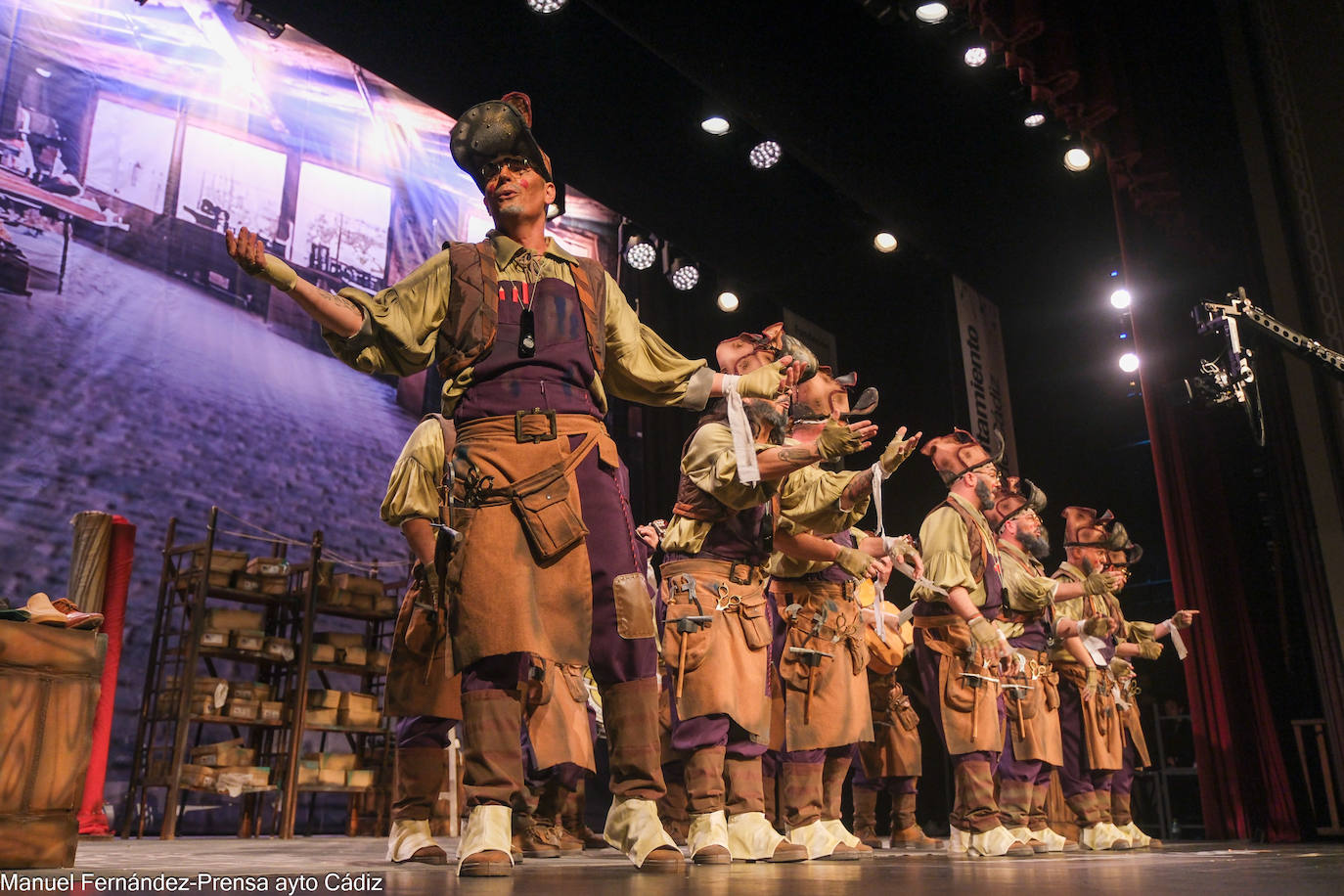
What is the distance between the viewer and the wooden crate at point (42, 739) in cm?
240

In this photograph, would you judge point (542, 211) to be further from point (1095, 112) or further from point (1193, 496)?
point (1193, 496)

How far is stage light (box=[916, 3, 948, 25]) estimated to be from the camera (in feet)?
23.6

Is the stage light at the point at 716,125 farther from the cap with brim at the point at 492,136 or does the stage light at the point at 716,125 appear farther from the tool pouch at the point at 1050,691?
the cap with brim at the point at 492,136

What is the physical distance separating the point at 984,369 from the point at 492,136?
A: 26.9 ft

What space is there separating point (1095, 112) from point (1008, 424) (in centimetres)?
384

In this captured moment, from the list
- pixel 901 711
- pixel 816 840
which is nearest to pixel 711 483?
pixel 816 840

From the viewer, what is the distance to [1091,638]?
6.39 m

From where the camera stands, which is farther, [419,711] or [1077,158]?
[1077,158]

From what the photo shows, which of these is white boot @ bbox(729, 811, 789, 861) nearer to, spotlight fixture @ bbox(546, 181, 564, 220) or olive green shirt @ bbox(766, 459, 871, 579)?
olive green shirt @ bbox(766, 459, 871, 579)

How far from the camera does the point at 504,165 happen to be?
2.88m

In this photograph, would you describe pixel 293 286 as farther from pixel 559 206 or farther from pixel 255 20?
pixel 559 206

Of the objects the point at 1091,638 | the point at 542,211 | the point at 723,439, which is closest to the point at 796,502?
the point at 723,439

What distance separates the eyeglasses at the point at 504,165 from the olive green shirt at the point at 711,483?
1.05m

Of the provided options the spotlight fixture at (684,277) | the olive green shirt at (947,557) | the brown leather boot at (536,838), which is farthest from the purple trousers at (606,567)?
the spotlight fixture at (684,277)
